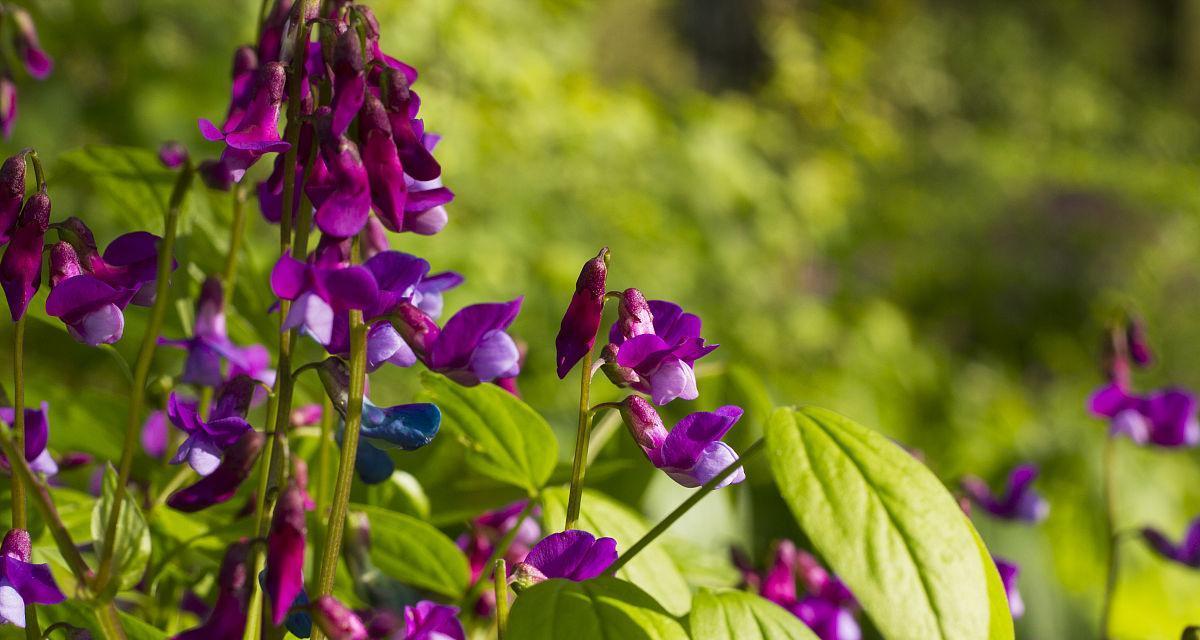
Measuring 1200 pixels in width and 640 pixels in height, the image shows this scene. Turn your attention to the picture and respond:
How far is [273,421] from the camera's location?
0.81 metres

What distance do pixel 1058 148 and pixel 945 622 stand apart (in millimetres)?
12837

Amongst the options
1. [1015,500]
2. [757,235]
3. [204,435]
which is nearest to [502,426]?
[204,435]

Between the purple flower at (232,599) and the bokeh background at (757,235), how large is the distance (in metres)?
0.37

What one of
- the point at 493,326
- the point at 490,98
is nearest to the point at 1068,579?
the point at 493,326

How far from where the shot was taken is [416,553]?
96 cm

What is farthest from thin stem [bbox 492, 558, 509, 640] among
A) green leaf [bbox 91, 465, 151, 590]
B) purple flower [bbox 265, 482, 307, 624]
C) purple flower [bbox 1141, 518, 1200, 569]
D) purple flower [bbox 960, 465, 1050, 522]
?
purple flower [bbox 1141, 518, 1200, 569]

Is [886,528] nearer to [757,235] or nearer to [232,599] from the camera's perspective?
[232,599]

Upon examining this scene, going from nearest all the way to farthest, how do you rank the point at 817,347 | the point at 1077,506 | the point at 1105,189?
1. the point at 1077,506
2. the point at 817,347
3. the point at 1105,189

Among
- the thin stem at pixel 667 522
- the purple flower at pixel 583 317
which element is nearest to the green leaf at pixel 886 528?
the thin stem at pixel 667 522

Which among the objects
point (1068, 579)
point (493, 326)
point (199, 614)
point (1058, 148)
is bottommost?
point (1058, 148)

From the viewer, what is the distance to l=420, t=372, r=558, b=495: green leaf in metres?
0.90

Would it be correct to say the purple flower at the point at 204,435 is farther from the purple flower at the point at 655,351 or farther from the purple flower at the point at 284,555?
the purple flower at the point at 655,351

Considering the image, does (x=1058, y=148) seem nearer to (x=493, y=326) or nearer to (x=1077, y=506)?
(x=1077, y=506)

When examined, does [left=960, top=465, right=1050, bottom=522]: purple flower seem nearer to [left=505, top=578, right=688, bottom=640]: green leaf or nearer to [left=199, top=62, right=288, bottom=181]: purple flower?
[left=505, top=578, right=688, bottom=640]: green leaf
